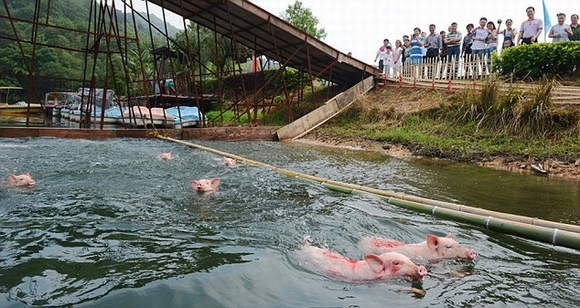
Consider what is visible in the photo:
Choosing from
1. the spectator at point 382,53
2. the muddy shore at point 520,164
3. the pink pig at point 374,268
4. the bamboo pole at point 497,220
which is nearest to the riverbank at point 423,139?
the muddy shore at point 520,164

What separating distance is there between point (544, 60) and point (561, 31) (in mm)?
1235

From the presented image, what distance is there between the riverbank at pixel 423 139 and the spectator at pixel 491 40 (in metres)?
2.50

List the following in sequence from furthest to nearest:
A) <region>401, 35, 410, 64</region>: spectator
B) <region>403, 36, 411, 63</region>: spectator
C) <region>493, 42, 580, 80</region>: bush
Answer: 1. <region>401, 35, 410, 64</region>: spectator
2. <region>403, 36, 411, 63</region>: spectator
3. <region>493, 42, 580, 80</region>: bush

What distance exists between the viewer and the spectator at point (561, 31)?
42.9 ft

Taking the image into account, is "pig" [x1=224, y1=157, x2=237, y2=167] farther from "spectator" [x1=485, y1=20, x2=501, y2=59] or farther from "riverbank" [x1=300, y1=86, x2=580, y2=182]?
"spectator" [x1=485, y1=20, x2=501, y2=59]

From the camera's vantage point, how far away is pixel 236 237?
409cm

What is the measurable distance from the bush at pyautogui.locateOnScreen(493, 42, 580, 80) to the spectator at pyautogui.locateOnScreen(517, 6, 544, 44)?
0.91m

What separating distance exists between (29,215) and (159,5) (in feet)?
35.7

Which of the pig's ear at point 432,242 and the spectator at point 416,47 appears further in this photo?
the spectator at point 416,47

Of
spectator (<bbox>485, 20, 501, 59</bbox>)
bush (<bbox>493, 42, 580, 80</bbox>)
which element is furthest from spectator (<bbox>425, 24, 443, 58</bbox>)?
bush (<bbox>493, 42, 580, 80</bbox>)

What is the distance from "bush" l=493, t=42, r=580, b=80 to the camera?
12531 millimetres

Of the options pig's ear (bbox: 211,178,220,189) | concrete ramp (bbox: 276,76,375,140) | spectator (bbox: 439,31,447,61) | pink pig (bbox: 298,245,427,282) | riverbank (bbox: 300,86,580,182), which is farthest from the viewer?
spectator (bbox: 439,31,447,61)

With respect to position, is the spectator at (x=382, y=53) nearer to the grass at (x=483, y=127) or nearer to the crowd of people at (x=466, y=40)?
the crowd of people at (x=466, y=40)

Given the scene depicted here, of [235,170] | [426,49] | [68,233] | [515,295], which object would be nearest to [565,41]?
[426,49]
